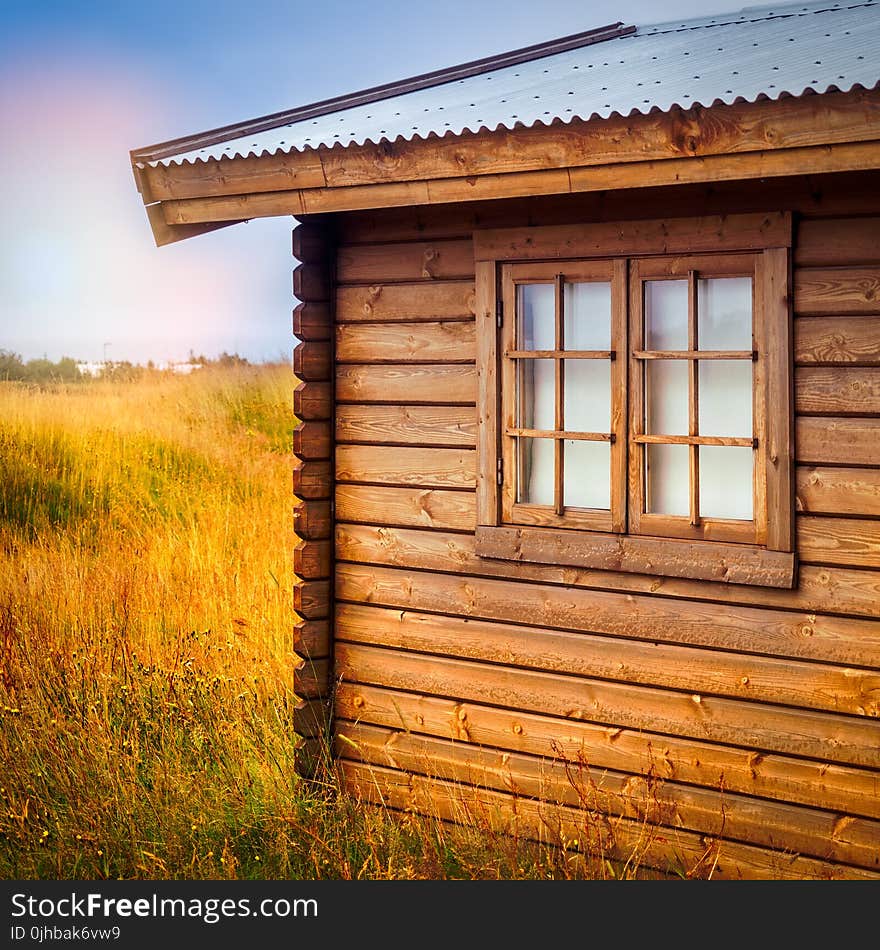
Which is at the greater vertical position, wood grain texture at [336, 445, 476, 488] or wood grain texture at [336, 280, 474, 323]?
wood grain texture at [336, 280, 474, 323]

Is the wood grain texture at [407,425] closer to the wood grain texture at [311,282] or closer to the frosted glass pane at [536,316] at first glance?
the frosted glass pane at [536,316]

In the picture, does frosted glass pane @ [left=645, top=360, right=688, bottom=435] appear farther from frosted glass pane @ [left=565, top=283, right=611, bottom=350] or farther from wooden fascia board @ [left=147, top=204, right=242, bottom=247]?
wooden fascia board @ [left=147, top=204, right=242, bottom=247]

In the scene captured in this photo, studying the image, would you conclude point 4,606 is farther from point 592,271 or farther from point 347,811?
point 592,271

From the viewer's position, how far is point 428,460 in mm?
5383

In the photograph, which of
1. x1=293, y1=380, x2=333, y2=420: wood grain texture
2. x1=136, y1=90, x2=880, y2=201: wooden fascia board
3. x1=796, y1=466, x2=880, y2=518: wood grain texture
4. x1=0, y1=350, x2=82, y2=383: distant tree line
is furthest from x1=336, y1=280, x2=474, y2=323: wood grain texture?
x1=0, y1=350, x2=82, y2=383: distant tree line

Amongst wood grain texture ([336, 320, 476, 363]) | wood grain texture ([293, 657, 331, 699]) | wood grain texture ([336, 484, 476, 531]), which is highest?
wood grain texture ([336, 320, 476, 363])

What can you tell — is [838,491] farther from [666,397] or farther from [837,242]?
[837,242]

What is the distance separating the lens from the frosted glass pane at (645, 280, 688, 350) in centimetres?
470

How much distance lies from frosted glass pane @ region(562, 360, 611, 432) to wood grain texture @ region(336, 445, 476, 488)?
0.53 metres

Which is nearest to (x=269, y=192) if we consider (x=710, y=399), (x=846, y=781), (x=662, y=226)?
(x=662, y=226)

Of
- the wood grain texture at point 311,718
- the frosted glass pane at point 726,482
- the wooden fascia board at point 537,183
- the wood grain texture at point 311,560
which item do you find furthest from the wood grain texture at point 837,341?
the wood grain texture at point 311,718

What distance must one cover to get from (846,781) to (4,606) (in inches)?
248

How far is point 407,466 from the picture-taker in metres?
5.45

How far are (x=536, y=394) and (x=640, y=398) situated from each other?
1.68 feet
